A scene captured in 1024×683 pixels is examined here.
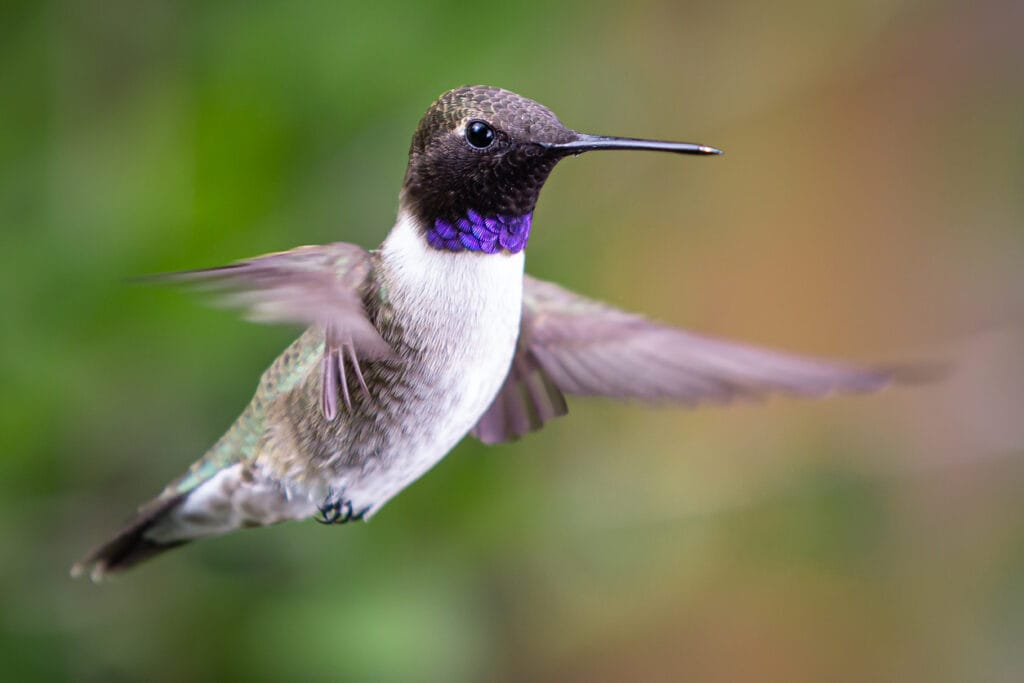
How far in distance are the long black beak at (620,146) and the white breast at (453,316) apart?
125 mm

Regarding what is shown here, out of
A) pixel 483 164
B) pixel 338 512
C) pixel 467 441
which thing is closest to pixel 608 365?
pixel 338 512

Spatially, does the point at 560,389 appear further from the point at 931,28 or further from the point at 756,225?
the point at 931,28

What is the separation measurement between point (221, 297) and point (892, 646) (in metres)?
2.32

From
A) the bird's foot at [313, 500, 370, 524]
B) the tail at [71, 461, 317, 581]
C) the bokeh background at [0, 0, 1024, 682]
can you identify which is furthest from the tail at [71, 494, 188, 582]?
the bokeh background at [0, 0, 1024, 682]

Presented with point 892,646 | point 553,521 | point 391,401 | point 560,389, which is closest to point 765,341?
point 892,646

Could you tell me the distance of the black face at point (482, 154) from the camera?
67 centimetres

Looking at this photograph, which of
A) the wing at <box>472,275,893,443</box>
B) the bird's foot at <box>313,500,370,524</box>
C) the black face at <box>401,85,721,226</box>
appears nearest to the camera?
the black face at <box>401,85,721,226</box>

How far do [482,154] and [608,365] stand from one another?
42 centimetres

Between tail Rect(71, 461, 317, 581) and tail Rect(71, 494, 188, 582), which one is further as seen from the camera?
tail Rect(71, 494, 188, 582)

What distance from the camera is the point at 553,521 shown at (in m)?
1.92

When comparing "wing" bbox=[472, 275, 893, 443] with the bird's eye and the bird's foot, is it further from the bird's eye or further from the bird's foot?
the bird's eye

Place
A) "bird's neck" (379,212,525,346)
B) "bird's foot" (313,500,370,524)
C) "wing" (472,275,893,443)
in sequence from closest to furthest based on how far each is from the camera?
"bird's neck" (379,212,525,346) < "bird's foot" (313,500,370,524) < "wing" (472,275,893,443)

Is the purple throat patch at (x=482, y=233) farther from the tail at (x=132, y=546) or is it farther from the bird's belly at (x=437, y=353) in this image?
the tail at (x=132, y=546)

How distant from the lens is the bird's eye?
2.25 ft
